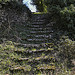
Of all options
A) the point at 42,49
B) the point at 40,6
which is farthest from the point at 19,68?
the point at 40,6

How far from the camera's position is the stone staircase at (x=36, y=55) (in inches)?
141

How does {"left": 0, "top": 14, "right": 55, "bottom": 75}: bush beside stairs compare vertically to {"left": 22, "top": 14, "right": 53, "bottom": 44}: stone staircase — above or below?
below

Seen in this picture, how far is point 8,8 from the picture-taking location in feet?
19.0

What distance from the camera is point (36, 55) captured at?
4281 mm

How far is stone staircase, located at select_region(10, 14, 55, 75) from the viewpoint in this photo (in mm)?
3592

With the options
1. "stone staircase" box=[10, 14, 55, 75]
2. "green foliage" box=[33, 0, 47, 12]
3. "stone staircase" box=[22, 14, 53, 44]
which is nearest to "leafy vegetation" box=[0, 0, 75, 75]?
"stone staircase" box=[10, 14, 55, 75]

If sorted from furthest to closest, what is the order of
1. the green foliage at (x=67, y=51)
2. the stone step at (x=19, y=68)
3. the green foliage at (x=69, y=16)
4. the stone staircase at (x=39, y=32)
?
1. the stone staircase at (x=39, y=32)
2. the green foliage at (x=69, y=16)
3. the green foliage at (x=67, y=51)
4. the stone step at (x=19, y=68)

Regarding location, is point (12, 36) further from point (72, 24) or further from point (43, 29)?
point (72, 24)

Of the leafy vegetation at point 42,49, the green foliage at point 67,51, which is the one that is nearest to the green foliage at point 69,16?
the leafy vegetation at point 42,49

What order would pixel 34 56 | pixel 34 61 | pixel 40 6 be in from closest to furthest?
pixel 34 61 < pixel 34 56 < pixel 40 6

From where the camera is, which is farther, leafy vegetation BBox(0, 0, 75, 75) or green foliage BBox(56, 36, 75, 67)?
green foliage BBox(56, 36, 75, 67)

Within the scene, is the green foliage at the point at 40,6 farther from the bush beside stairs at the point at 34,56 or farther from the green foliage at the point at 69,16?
the green foliage at the point at 69,16

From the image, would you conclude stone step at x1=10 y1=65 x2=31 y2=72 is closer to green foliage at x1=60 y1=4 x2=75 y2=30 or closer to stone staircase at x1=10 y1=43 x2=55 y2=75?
stone staircase at x1=10 y1=43 x2=55 y2=75

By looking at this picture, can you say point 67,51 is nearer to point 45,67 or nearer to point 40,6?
point 45,67
